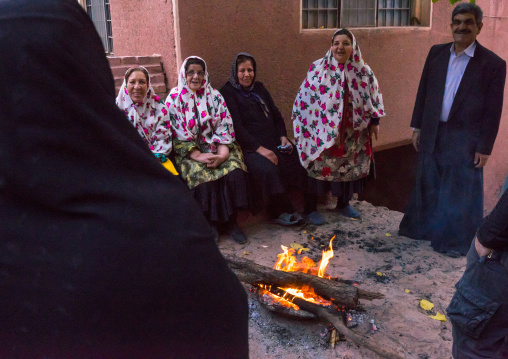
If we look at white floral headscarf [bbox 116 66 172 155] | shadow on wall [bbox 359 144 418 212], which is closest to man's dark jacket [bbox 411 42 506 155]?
white floral headscarf [bbox 116 66 172 155]

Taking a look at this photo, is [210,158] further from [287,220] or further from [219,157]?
[287,220]

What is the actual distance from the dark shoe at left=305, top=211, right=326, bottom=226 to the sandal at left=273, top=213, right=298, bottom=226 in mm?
210

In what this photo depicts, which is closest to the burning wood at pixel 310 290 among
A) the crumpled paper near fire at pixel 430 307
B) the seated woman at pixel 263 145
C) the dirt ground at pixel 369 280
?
the dirt ground at pixel 369 280

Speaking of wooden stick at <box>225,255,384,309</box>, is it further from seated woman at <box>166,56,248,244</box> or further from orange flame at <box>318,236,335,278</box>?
seated woman at <box>166,56,248,244</box>

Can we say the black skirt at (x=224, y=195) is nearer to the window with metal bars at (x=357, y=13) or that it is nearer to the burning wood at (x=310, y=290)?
the burning wood at (x=310, y=290)

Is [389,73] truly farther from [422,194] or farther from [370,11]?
[422,194]

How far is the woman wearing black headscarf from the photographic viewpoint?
914 mm

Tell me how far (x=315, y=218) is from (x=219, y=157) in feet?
4.39

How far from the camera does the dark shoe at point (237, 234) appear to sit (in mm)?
4636

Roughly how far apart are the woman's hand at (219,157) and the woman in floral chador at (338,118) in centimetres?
91

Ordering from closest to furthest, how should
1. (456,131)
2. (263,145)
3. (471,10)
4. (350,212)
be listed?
(471,10), (456,131), (263,145), (350,212)

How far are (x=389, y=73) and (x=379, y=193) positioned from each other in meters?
2.11

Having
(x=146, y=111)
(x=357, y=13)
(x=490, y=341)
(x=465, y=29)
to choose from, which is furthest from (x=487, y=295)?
(x=357, y=13)

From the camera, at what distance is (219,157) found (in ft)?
14.9
